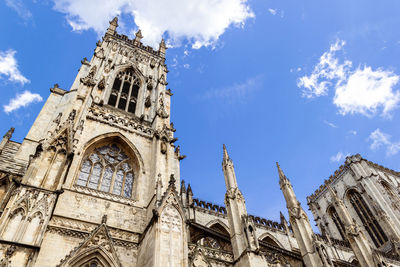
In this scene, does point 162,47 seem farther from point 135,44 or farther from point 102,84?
point 102,84

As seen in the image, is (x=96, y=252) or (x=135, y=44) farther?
(x=135, y=44)

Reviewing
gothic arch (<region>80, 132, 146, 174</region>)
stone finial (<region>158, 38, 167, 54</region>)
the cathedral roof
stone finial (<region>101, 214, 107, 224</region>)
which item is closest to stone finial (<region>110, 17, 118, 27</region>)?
stone finial (<region>158, 38, 167, 54</region>)

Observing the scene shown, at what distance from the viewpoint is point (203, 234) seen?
47.4 ft

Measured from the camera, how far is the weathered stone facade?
8.73 meters

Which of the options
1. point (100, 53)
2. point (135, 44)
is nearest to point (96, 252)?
point (100, 53)

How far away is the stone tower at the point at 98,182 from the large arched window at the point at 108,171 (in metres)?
0.04

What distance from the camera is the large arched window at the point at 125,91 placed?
18672 millimetres

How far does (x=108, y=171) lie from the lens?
1323cm

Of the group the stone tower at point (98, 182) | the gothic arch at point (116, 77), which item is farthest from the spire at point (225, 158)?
the gothic arch at point (116, 77)

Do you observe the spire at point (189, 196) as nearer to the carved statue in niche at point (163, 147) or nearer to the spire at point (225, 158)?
the spire at point (225, 158)

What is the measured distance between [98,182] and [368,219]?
A: 3408 cm

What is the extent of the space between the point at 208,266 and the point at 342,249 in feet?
72.7

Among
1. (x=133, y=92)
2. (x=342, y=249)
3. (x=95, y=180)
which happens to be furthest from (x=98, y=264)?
(x=342, y=249)

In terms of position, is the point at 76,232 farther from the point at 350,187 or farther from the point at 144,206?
the point at 350,187
